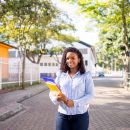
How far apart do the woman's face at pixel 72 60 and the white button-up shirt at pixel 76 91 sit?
0.12 m

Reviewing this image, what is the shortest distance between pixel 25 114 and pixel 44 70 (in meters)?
58.0

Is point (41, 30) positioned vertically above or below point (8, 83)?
above

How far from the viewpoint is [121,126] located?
9.50 meters

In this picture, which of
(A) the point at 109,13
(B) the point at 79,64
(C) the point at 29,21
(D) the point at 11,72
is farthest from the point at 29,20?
(B) the point at 79,64

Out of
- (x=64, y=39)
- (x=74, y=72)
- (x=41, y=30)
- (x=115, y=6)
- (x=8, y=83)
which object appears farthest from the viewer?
(x=64, y=39)

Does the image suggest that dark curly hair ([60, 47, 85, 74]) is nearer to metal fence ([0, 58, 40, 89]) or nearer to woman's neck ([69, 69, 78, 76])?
woman's neck ([69, 69, 78, 76])

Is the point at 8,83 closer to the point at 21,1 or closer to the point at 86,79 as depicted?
the point at 21,1

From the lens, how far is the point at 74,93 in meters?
4.32

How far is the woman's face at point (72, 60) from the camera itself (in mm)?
4402

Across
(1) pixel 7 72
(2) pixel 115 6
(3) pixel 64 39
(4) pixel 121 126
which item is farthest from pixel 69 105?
(3) pixel 64 39

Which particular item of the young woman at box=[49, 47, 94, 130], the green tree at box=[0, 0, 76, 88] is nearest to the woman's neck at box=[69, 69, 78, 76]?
the young woman at box=[49, 47, 94, 130]

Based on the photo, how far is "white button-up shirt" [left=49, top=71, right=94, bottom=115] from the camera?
428cm

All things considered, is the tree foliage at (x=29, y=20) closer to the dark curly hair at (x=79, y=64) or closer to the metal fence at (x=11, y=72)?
the metal fence at (x=11, y=72)

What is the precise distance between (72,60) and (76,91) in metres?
0.37
